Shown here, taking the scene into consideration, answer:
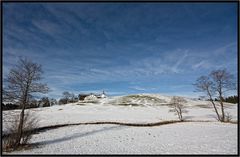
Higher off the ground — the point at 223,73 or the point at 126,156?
the point at 223,73

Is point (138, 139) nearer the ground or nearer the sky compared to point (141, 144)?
nearer the ground

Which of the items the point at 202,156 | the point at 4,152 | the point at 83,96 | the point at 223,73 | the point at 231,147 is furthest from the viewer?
the point at 83,96

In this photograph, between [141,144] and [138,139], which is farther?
[138,139]

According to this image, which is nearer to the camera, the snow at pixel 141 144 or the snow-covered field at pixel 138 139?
the snow at pixel 141 144

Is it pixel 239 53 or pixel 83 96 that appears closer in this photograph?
pixel 239 53

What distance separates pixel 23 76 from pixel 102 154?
9.01m

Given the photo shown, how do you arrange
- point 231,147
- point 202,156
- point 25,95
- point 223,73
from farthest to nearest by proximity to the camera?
point 223,73 < point 25,95 < point 231,147 < point 202,156

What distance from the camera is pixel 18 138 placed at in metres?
17.0

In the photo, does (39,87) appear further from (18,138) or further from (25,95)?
(18,138)

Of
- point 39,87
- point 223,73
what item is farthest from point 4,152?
point 223,73

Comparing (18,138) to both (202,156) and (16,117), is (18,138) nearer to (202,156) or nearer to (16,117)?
(16,117)

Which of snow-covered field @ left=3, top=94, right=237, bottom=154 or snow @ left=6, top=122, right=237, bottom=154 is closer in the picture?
snow @ left=6, top=122, right=237, bottom=154

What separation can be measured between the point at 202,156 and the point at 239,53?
7557mm

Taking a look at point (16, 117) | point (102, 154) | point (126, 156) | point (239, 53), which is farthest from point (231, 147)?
point (16, 117)
